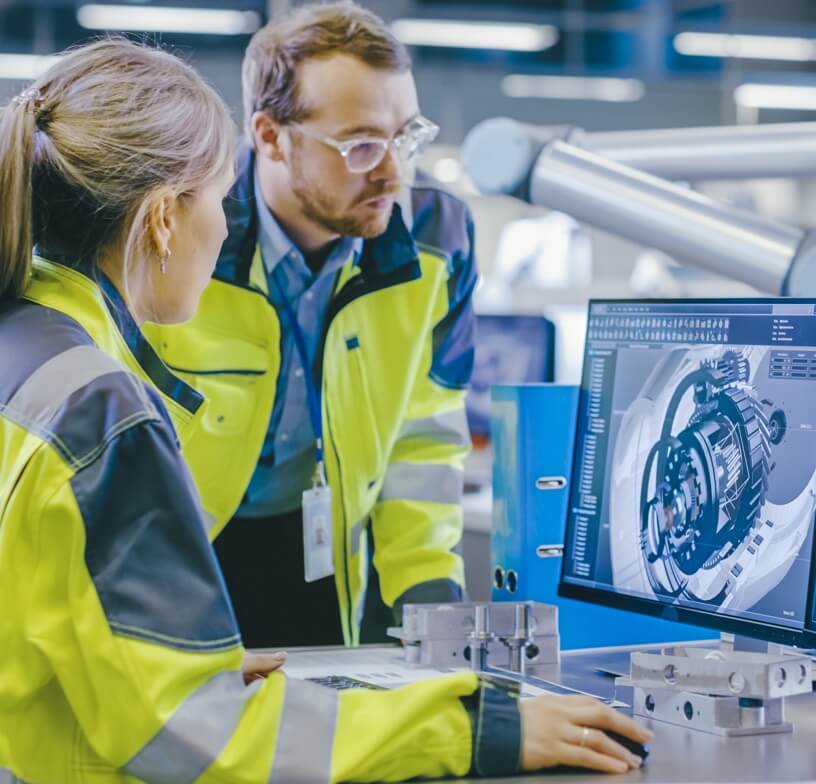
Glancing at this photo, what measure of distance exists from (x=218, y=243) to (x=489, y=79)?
8.95m

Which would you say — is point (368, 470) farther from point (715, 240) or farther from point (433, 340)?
point (715, 240)

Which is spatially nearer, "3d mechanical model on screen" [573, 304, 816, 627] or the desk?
the desk

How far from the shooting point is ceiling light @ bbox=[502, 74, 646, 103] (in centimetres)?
1016

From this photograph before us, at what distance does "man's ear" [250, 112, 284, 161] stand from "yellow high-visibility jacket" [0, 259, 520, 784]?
109cm

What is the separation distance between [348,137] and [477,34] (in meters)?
7.84

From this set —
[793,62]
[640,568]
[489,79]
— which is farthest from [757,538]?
[793,62]

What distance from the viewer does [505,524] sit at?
182 centimetres

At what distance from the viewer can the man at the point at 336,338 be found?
2129 millimetres

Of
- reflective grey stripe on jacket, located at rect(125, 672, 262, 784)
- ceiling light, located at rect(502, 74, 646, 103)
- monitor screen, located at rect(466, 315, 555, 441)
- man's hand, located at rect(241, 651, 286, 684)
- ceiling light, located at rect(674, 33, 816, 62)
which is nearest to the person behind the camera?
reflective grey stripe on jacket, located at rect(125, 672, 262, 784)

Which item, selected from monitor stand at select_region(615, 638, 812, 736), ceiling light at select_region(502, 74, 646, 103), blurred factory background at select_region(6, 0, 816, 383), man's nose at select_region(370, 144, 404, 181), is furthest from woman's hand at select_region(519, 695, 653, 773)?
ceiling light at select_region(502, 74, 646, 103)

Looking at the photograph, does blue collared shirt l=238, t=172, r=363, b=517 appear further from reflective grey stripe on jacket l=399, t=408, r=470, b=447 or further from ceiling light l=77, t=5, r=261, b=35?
ceiling light l=77, t=5, r=261, b=35

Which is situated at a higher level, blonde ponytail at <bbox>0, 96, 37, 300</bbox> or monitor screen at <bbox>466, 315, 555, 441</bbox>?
blonde ponytail at <bbox>0, 96, 37, 300</bbox>

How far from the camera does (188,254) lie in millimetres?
1369

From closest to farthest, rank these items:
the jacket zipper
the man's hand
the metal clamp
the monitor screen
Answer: the man's hand → the metal clamp → the jacket zipper → the monitor screen
